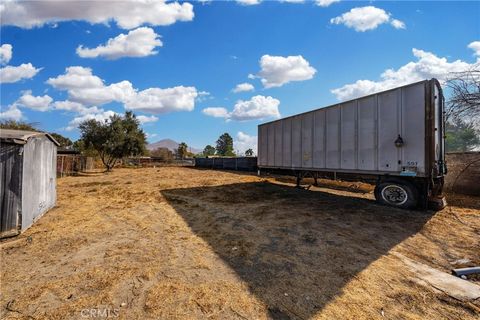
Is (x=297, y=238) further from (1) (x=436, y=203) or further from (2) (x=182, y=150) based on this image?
(2) (x=182, y=150)

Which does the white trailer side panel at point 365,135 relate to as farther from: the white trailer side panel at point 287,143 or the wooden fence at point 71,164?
the wooden fence at point 71,164

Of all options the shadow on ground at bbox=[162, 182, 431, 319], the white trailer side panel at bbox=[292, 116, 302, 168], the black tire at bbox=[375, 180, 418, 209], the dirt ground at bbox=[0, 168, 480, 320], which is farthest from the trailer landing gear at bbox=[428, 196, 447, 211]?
the white trailer side panel at bbox=[292, 116, 302, 168]

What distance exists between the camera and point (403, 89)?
26.7ft

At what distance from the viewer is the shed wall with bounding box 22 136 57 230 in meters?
6.46

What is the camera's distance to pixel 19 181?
6109 mm

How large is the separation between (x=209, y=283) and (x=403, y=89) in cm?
789

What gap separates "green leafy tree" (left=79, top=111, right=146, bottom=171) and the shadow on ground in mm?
21024

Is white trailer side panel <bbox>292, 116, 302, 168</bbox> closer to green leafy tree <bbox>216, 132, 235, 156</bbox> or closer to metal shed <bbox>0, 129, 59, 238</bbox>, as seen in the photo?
metal shed <bbox>0, 129, 59, 238</bbox>

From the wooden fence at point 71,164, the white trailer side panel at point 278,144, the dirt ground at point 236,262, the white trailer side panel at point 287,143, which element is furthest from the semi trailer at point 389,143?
the wooden fence at point 71,164

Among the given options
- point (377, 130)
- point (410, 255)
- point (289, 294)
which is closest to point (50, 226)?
point (289, 294)

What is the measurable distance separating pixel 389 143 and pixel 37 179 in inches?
408

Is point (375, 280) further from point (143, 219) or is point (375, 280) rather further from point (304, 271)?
point (143, 219)

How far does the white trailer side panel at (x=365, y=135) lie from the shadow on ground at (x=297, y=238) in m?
1.43

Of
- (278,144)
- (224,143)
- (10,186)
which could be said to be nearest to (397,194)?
(278,144)
